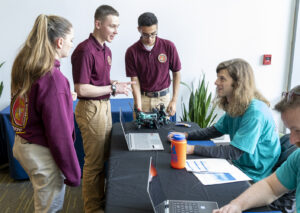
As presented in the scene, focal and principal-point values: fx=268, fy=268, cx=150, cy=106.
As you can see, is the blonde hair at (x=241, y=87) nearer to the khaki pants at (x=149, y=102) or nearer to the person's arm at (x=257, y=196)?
the person's arm at (x=257, y=196)

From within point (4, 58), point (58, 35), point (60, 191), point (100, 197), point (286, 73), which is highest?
point (58, 35)

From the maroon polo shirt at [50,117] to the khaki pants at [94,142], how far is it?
0.69 meters

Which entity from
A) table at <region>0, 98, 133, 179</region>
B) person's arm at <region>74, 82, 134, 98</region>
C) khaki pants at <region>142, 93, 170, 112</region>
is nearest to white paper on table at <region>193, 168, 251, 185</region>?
person's arm at <region>74, 82, 134, 98</region>

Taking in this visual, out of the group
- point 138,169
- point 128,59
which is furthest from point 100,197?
point 128,59

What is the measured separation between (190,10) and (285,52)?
1437 mm

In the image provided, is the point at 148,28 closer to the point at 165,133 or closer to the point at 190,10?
the point at 165,133

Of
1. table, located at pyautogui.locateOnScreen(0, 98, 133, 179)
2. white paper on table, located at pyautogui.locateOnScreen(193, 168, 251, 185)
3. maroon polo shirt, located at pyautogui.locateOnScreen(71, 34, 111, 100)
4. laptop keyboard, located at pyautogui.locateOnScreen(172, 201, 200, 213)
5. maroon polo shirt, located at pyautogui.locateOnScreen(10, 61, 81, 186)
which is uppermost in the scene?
maroon polo shirt, located at pyautogui.locateOnScreen(71, 34, 111, 100)

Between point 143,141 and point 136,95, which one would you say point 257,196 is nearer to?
point 143,141

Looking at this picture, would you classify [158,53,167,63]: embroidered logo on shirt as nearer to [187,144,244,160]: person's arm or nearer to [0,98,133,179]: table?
[0,98,133,179]: table

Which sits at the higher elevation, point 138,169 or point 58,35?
point 58,35

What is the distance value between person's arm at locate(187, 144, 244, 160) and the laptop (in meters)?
0.46

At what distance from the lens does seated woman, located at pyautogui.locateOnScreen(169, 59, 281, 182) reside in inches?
58.0

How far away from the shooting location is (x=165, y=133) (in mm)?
1921

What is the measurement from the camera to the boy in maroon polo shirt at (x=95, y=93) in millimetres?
2016
